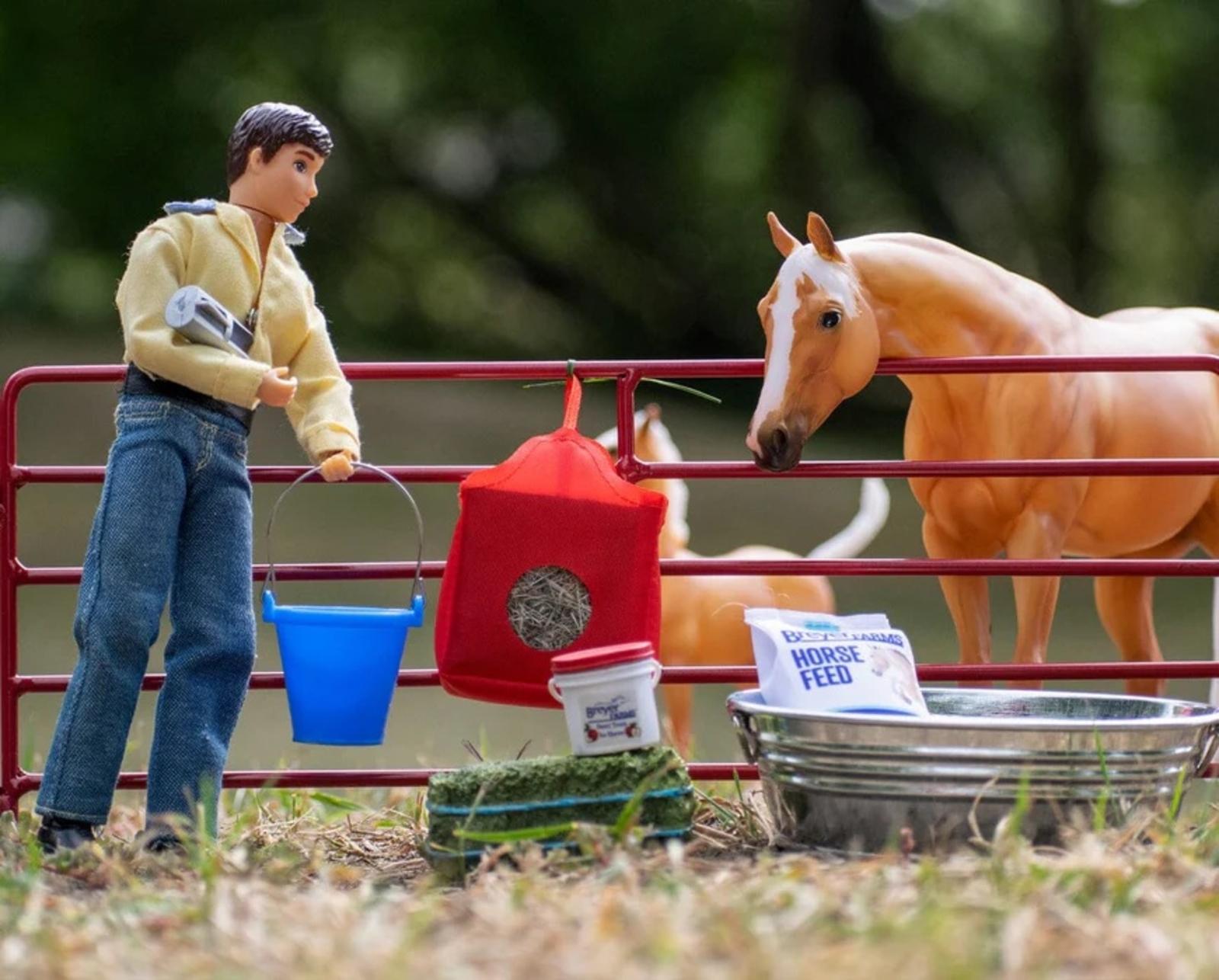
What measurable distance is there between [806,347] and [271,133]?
1.07m

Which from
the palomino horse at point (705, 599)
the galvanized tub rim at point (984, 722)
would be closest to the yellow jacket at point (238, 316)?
the galvanized tub rim at point (984, 722)

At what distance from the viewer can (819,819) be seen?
284 cm

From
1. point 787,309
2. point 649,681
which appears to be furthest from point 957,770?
point 787,309

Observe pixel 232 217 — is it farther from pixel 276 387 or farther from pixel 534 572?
pixel 534 572

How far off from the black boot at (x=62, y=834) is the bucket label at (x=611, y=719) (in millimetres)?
894

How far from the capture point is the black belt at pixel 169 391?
2.89m

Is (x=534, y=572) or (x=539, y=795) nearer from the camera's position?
(x=539, y=795)

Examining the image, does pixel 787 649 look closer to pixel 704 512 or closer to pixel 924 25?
pixel 704 512

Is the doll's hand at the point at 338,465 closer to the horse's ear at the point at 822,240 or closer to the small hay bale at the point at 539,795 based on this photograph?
the small hay bale at the point at 539,795

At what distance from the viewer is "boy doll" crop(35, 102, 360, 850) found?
2.84m

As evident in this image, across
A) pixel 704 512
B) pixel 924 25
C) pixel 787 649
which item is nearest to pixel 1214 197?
pixel 924 25

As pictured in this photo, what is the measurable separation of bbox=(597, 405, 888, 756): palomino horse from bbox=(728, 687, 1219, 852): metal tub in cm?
136

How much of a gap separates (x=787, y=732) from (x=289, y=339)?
1142 mm

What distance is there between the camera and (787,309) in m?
3.19
